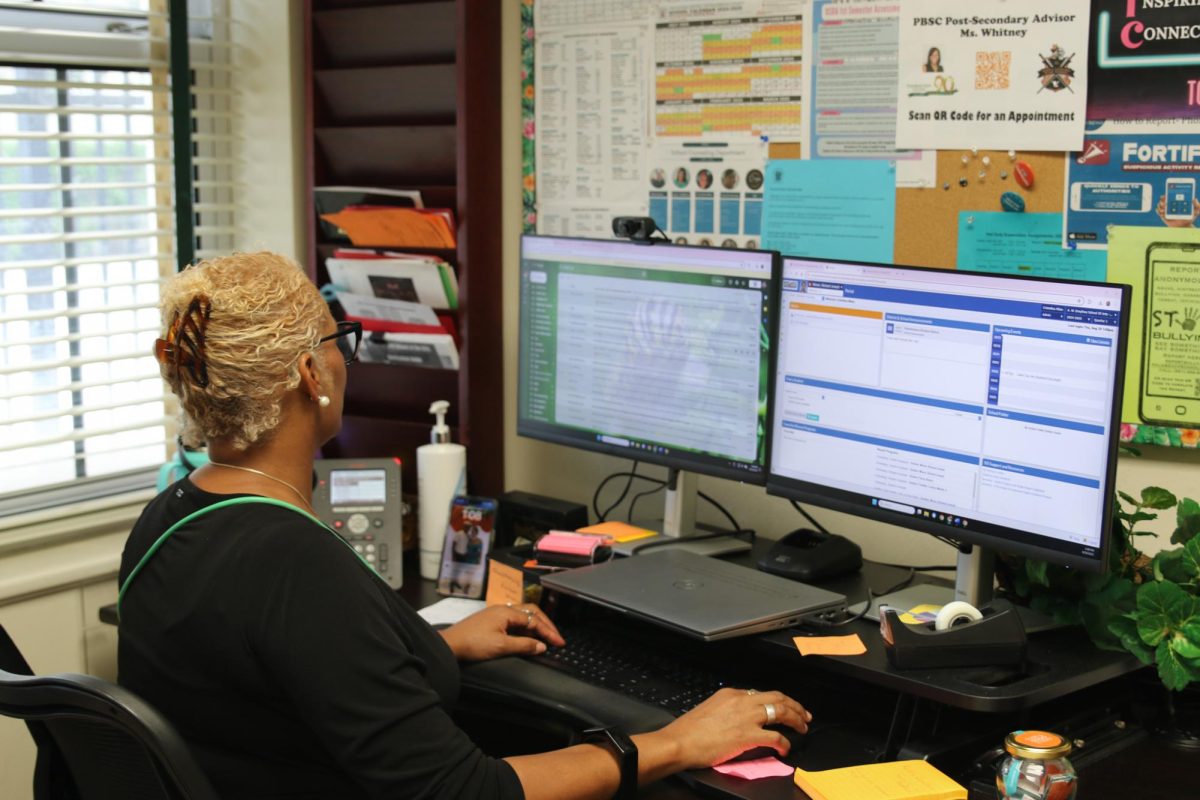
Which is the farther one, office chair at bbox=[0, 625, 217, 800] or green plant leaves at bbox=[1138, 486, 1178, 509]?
green plant leaves at bbox=[1138, 486, 1178, 509]

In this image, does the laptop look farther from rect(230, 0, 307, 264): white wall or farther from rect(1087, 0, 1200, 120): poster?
rect(230, 0, 307, 264): white wall

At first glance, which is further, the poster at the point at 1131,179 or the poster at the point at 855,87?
the poster at the point at 855,87

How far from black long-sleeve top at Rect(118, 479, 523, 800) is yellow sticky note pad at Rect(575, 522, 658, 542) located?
2.34 ft

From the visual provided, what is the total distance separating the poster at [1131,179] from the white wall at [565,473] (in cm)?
57

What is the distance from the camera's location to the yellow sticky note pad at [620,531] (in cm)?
215

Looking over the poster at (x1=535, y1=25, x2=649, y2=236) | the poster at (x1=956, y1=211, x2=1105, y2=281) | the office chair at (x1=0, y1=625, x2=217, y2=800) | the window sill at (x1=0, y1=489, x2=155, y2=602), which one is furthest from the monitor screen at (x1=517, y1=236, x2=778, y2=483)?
the office chair at (x1=0, y1=625, x2=217, y2=800)

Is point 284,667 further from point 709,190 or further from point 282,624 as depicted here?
point 709,190

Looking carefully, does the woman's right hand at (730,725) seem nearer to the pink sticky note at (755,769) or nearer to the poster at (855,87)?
the pink sticky note at (755,769)

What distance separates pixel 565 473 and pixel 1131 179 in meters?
1.23

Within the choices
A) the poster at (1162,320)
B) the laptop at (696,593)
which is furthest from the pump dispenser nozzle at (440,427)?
the poster at (1162,320)

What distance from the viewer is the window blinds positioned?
95.6 inches

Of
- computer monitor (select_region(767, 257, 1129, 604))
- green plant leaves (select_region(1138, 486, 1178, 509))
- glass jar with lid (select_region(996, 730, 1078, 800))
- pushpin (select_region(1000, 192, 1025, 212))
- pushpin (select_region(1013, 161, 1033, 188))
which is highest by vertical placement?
pushpin (select_region(1013, 161, 1033, 188))

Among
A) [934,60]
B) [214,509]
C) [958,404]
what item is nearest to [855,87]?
[934,60]

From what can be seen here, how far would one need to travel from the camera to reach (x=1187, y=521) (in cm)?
164
